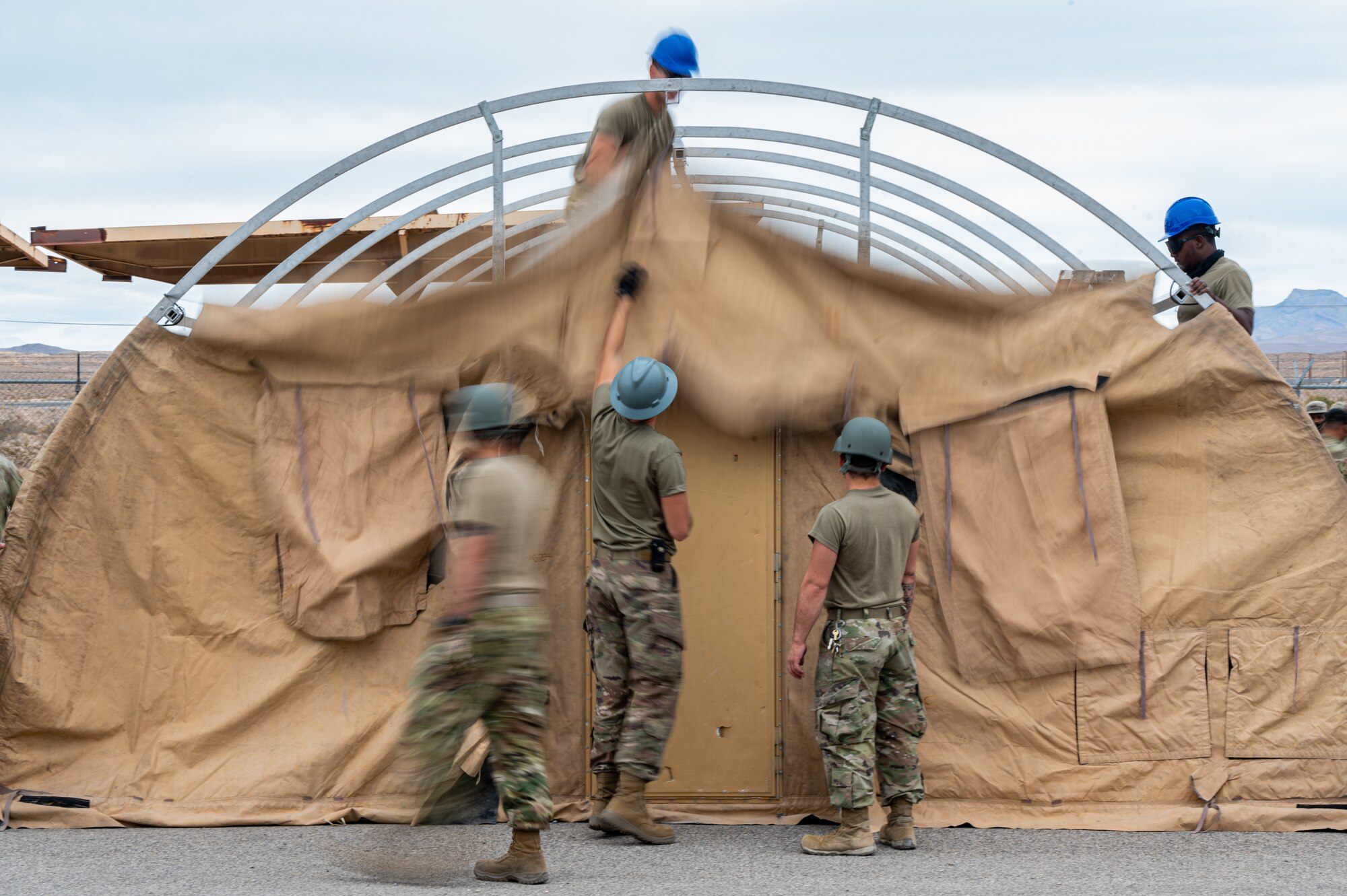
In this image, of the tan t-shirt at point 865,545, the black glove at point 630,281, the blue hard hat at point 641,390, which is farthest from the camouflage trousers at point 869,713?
the black glove at point 630,281

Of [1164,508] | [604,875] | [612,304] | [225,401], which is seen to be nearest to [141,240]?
[225,401]

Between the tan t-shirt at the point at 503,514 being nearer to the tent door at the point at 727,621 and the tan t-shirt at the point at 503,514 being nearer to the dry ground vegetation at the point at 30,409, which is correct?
the tent door at the point at 727,621

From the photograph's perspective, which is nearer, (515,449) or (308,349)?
(515,449)

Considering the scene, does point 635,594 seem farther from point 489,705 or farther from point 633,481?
point 489,705

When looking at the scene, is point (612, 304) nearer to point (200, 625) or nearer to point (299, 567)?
point (299, 567)

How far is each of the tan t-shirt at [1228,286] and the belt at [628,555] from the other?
9.85 feet

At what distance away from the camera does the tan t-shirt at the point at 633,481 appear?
5.32 metres

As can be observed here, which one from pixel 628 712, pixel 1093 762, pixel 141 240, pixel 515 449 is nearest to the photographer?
pixel 515 449

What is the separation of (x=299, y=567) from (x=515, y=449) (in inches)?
73.0

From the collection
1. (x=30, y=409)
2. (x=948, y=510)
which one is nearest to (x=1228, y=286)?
(x=948, y=510)

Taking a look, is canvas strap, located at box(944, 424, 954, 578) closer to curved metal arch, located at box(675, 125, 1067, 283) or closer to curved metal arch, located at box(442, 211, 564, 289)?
curved metal arch, located at box(675, 125, 1067, 283)

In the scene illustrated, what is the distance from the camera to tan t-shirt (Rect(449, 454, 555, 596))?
4.53m

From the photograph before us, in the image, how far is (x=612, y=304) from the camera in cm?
589

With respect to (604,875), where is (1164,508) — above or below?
above
